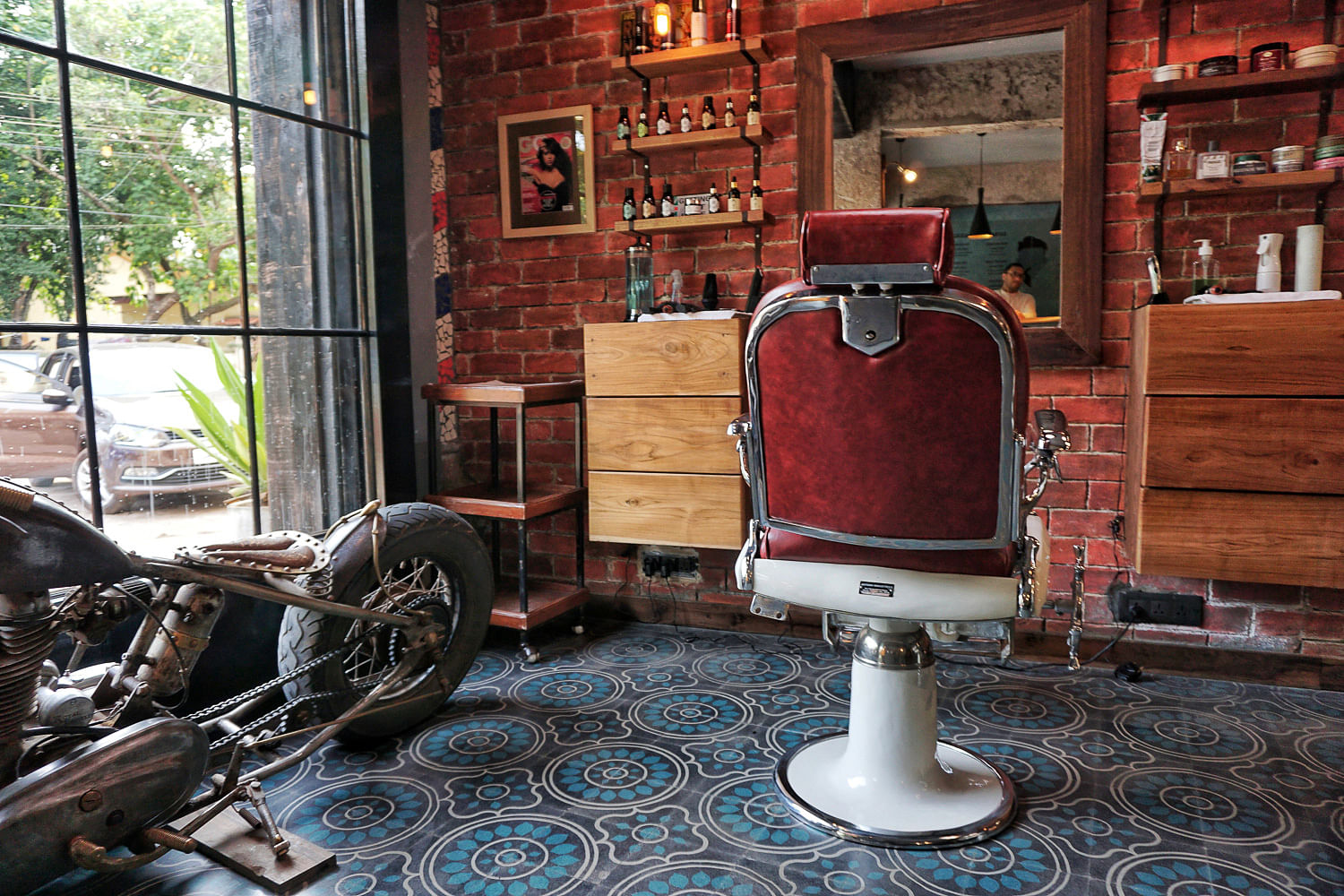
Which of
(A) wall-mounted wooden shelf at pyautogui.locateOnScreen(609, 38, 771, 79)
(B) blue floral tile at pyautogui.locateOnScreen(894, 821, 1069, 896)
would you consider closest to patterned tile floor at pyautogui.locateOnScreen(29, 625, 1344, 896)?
(B) blue floral tile at pyautogui.locateOnScreen(894, 821, 1069, 896)

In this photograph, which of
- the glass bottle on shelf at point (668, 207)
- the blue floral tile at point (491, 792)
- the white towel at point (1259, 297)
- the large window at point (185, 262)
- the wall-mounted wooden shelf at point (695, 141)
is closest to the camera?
the blue floral tile at point (491, 792)

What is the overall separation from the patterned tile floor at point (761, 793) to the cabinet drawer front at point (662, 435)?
0.66 metres

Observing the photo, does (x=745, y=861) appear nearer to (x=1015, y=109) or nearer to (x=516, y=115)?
(x=1015, y=109)

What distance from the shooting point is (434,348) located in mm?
3355

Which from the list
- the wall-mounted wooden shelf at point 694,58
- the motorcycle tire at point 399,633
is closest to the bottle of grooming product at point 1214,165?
the wall-mounted wooden shelf at point 694,58

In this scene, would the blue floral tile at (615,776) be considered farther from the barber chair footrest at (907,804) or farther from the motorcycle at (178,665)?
the motorcycle at (178,665)

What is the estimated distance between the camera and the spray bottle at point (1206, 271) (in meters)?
2.53

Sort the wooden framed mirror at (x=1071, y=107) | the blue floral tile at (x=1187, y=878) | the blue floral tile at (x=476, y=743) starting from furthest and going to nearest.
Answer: the wooden framed mirror at (x=1071, y=107) < the blue floral tile at (x=476, y=743) < the blue floral tile at (x=1187, y=878)

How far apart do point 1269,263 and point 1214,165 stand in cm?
32

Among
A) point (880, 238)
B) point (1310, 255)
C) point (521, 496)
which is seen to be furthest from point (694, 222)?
point (1310, 255)

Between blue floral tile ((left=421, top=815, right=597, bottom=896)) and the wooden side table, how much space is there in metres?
1.01

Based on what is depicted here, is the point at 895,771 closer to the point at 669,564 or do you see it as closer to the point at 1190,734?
the point at 1190,734

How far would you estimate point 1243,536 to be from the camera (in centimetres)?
232

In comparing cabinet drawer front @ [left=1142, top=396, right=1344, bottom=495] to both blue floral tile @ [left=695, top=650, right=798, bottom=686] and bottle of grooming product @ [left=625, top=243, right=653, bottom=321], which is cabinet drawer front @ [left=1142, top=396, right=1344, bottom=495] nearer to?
blue floral tile @ [left=695, top=650, right=798, bottom=686]
